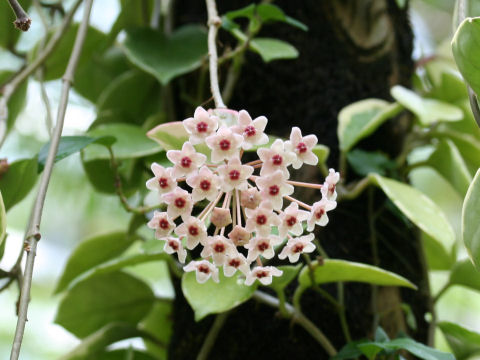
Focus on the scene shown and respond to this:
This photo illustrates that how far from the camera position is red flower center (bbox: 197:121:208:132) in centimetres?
49

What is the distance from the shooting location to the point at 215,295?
2.10 feet

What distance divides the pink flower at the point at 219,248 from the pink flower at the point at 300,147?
0.29 ft

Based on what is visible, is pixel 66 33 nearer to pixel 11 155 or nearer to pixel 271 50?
pixel 271 50

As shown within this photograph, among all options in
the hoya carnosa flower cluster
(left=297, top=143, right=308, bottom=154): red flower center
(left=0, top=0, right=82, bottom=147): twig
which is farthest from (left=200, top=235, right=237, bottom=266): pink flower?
(left=0, top=0, right=82, bottom=147): twig

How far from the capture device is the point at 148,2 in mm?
1072

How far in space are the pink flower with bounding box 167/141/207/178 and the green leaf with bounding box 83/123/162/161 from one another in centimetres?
30

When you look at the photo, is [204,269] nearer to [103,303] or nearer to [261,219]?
[261,219]

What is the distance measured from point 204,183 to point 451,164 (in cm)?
55

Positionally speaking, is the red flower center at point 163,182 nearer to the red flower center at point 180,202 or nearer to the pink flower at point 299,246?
the red flower center at point 180,202

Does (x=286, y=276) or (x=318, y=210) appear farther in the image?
(x=286, y=276)

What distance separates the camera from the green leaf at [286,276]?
63cm

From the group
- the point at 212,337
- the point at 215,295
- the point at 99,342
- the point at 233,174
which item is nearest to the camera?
the point at 233,174

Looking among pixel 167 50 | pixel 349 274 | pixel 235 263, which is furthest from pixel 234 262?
pixel 167 50

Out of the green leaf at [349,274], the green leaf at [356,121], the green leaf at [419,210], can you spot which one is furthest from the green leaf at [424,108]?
the green leaf at [349,274]
